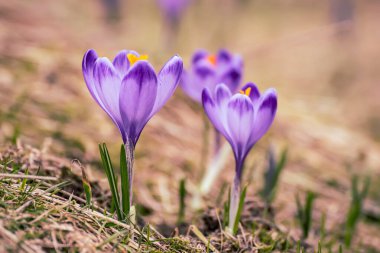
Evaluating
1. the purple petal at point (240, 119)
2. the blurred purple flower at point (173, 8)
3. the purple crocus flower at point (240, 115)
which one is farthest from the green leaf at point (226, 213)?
the blurred purple flower at point (173, 8)

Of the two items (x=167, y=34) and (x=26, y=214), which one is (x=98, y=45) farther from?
(x=26, y=214)

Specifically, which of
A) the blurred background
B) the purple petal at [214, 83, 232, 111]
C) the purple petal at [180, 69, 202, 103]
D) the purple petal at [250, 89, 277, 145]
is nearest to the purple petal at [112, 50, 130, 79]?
the purple petal at [214, 83, 232, 111]

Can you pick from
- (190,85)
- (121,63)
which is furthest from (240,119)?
(190,85)

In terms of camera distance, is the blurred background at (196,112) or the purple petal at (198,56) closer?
the purple petal at (198,56)

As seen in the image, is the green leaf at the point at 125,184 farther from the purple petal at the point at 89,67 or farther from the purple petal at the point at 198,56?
the purple petal at the point at 198,56

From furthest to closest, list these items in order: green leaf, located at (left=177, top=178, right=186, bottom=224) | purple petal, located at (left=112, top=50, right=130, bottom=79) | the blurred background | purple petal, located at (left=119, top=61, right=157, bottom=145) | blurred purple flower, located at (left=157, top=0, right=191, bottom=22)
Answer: blurred purple flower, located at (left=157, top=0, right=191, bottom=22), the blurred background, green leaf, located at (left=177, top=178, right=186, bottom=224), purple petal, located at (left=112, top=50, right=130, bottom=79), purple petal, located at (left=119, top=61, right=157, bottom=145)

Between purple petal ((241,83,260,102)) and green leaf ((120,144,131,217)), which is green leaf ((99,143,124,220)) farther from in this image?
purple petal ((241,83,260,102))

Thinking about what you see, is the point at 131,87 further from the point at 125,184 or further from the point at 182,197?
the point at 182,197
